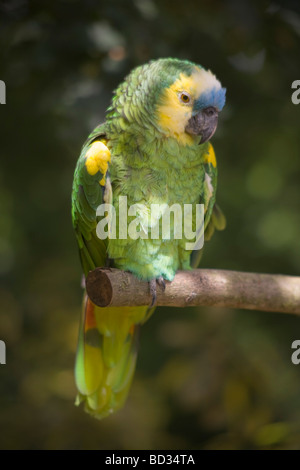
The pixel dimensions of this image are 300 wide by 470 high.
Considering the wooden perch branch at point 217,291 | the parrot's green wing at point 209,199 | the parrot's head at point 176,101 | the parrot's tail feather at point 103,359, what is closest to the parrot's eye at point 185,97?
the parrot's head at point 176,101

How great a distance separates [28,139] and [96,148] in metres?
0.74

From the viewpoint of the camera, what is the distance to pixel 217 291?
5.68ft

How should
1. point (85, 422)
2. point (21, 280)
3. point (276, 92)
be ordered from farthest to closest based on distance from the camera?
point (21, 280) → point (85, 422) → point (276, 92)

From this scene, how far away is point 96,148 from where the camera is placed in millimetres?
1746

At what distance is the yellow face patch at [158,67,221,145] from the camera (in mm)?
1640

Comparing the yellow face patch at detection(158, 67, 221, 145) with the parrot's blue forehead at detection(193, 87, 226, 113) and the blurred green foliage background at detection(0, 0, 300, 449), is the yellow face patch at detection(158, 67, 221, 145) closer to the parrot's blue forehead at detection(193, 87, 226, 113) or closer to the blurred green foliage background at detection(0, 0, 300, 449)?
the parrot's blue forehead at detection(193, 87, 226, 113)

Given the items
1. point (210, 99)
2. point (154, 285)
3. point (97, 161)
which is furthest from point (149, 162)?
point (154, 285)

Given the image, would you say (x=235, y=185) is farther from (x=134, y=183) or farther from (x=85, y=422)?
(x=85, y=422)

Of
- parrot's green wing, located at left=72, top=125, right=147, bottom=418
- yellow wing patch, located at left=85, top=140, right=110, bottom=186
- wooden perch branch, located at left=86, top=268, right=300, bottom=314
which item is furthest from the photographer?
parrot's green wing, located at left=72, top=125, right=147, bottom=418

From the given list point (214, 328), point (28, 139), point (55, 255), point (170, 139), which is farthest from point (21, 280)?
point (170, 139)

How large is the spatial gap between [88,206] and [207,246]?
950 millimetres

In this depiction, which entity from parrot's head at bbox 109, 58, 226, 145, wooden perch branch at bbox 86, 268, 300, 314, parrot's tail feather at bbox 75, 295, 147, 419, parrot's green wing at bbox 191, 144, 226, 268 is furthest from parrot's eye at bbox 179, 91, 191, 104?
parrot's tail feather at bbox 75, 295, 147, 419

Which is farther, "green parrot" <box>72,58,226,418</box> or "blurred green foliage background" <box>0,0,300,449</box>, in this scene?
"blurred green foliage background" <box>0,0,300,449</box>

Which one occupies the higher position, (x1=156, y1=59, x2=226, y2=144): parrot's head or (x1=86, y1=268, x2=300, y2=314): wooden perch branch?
(x1=156, y1=59, x2=226, y2=144): parrot's head
